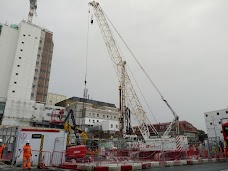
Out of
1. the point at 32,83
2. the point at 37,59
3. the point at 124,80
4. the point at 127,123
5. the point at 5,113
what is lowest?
the point at 127,123

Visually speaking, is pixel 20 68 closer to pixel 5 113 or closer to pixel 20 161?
pixel 5 113

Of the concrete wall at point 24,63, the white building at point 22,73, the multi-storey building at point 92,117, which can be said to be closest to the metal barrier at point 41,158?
the white building at point 22,73

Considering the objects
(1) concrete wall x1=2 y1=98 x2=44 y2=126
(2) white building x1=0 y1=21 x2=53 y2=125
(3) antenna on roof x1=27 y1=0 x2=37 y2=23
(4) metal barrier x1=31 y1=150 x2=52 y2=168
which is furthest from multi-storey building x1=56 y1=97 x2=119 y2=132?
(4) metal barrier x1=31 y1=150 x2=52 y2=168

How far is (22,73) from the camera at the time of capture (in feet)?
241

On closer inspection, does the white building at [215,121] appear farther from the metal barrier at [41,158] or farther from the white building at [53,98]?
the white building at [53,98]

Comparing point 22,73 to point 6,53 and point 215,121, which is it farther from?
point 215,121

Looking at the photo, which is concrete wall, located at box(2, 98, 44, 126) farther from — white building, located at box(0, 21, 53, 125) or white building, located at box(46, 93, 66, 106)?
white building, located at box(46, 93, 66, 106)

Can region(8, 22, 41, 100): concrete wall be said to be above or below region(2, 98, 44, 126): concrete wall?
above

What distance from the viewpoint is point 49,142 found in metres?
15.1

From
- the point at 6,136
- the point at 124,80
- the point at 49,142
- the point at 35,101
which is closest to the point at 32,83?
the point at 35,101

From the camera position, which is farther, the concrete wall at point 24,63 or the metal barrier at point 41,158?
the concrete wall at point 24,63

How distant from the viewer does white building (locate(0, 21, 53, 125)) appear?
2729 inches

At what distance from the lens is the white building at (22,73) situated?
227 feet

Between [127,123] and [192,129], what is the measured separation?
171 ft
